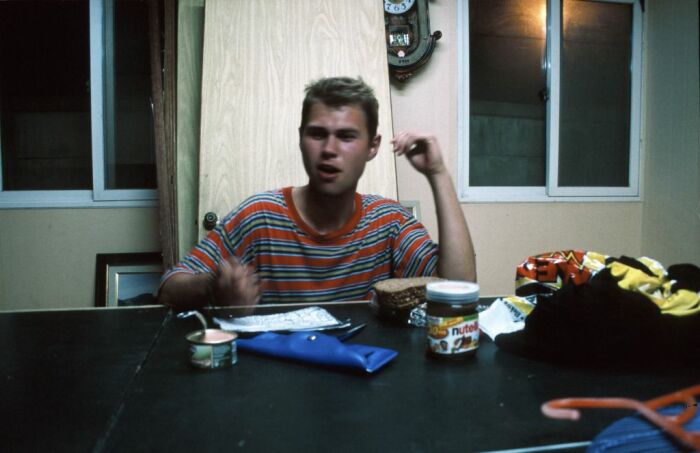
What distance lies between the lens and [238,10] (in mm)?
2506

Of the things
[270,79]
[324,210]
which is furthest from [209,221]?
[324,210]

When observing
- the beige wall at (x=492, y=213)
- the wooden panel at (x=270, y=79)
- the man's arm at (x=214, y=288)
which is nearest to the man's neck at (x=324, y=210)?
the man's arm at (x=214, y=288)

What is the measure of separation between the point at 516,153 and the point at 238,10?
6.47ft

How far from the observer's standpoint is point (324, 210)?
5.48 feet

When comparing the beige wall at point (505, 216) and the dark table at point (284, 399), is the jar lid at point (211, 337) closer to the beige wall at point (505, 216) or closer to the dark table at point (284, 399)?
the dark table at point (284, 399)

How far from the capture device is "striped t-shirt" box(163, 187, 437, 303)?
63.3 inches

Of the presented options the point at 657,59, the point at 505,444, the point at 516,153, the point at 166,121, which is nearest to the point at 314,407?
the point at 505,444

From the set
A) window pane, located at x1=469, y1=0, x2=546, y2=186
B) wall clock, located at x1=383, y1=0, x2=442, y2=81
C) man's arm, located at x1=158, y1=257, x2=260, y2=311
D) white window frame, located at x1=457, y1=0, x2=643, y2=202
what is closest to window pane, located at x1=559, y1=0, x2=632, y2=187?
white window frame, located at x1=457, y1=0, x2=643, y2=202

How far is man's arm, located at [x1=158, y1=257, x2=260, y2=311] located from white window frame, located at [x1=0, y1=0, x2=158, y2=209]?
1619 mm

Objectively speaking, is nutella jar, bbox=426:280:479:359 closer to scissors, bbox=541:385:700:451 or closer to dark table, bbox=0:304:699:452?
dark table, bbox=0:304:699:452

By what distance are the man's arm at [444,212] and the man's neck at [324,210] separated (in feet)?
0.84

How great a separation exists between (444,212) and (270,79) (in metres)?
1.36

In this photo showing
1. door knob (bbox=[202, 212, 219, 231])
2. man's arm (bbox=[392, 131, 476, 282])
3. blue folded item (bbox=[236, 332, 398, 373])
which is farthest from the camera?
door knob (bbox=[202, 212, 219, 231])

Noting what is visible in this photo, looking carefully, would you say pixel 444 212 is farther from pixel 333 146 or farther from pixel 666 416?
pixel 666 416
